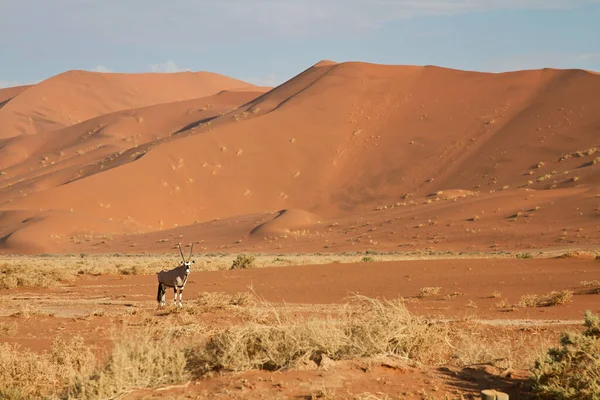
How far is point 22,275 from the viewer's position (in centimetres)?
2520

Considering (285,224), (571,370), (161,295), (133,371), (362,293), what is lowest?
(362,293)

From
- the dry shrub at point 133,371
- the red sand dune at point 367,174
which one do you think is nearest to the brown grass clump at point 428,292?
the dry shrub at point 133,371

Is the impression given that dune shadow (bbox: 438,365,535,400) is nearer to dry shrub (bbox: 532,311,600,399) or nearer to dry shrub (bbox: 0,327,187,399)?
dry shrub (bbox: 532,311,600,399)

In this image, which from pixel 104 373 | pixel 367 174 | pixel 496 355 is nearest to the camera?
pixel 104 373

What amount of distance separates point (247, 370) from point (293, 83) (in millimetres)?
87389

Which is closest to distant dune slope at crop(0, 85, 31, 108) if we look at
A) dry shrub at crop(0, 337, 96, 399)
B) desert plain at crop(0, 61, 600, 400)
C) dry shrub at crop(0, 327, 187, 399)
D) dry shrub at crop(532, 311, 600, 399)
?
desert plain at crop(0, 61, 600, 400)

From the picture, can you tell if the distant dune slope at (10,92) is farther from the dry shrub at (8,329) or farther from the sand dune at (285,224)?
the dry shrub at (8,329)

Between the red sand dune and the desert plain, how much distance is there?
9.0 inches

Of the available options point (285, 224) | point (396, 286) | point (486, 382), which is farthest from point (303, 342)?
point (285, 224)

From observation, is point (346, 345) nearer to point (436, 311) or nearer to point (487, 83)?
point (436, 311)

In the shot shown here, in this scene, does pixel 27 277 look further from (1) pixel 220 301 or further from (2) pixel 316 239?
(2) pixel 316 239

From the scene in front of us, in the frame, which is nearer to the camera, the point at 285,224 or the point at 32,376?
the point at 32,376

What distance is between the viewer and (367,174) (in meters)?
66.7

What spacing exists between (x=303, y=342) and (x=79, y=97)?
145443 millimetres
